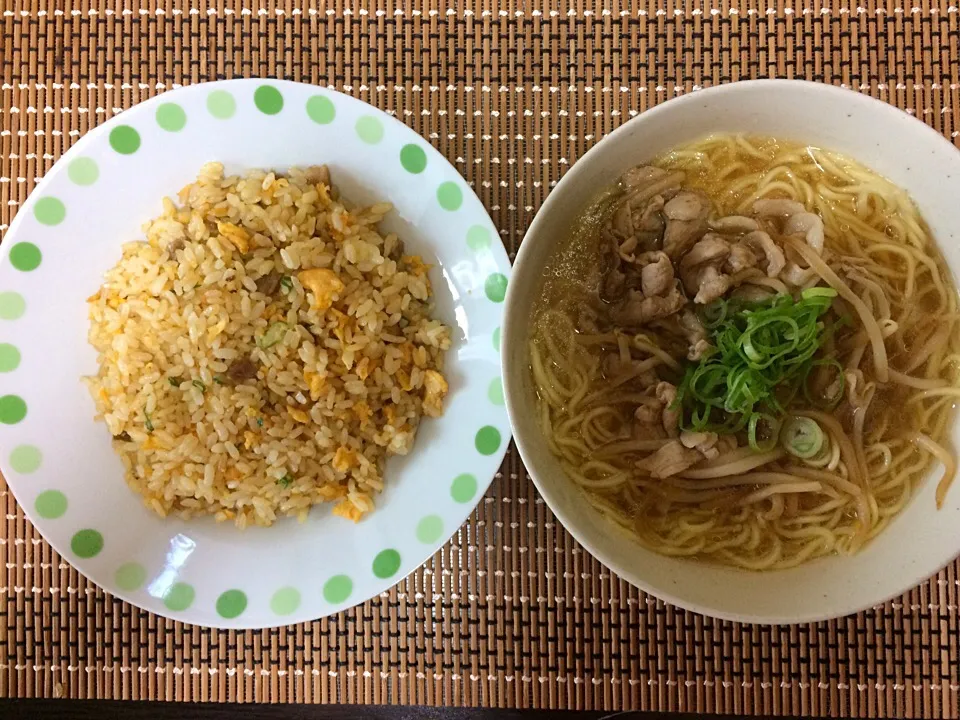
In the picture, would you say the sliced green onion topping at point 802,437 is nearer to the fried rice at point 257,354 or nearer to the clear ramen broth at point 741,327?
the clear ramen broth at point 741,327

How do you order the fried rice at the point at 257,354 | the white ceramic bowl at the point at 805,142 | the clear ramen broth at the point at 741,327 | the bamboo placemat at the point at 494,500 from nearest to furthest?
the white ceramic bowl at the point at 805,142, the clear ramen broth at the point at 741,327, the fried rice at the point at 257,354, the bamboo placemat at the point at 494,500

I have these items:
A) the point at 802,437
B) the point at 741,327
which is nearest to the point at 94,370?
the point at 741,327

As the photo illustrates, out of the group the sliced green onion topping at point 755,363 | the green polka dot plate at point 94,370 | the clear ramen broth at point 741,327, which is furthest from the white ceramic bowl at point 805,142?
the sliced green onion topping at point 755,363

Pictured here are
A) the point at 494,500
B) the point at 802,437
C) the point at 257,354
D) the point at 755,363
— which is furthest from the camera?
the point at 494,500

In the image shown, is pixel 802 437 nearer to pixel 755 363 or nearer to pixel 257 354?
pixel 755 363

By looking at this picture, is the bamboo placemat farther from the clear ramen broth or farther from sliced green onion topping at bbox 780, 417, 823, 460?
sliced green onion topping at bbox 780, 417, 823, 460
